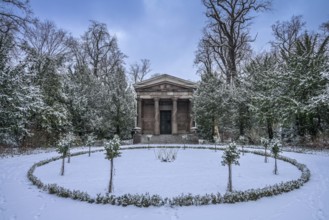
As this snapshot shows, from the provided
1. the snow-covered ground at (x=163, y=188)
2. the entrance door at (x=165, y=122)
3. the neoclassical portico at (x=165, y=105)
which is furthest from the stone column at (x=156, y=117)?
the snow-covered ground at (x=163, y=188)

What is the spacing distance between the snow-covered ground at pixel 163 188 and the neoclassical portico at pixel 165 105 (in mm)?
10948

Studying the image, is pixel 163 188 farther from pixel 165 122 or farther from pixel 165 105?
pixel 165 105

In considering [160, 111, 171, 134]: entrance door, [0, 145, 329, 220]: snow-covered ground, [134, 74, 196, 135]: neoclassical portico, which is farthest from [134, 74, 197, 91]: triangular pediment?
[0, 145, 329, 220]: snow-covered ground

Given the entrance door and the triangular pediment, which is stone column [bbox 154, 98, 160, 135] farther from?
the entrance door

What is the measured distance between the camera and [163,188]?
6984 millimetres

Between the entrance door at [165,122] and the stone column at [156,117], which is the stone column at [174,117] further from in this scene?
Answer: the entrance door at [165,122]

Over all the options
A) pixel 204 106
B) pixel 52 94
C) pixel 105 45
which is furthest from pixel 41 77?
pixel 204 106

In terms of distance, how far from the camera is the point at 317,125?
735 inches

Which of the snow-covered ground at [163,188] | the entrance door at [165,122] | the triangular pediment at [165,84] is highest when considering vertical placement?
the triangular pediment at [165,84]

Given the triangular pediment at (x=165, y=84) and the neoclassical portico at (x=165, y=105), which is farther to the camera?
the neoclassical portico at (x=165, y=105)

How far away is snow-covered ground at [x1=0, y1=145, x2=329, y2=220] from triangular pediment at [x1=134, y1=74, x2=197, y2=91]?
1120 centimetres

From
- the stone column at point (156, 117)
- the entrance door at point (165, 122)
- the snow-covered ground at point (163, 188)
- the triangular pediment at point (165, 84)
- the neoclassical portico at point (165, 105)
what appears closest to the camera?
the snow-covered ground at point (163, 188)

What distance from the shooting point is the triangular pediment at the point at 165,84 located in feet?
71.0

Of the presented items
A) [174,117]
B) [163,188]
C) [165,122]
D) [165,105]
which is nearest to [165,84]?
[165,105]
